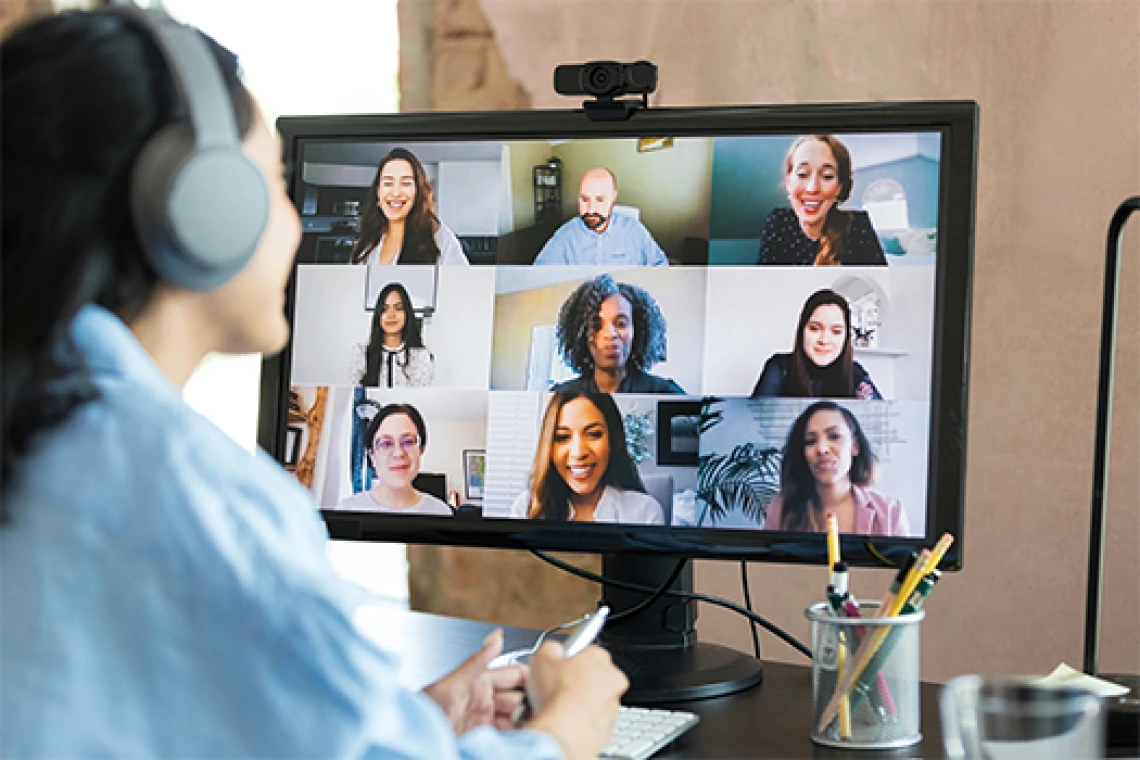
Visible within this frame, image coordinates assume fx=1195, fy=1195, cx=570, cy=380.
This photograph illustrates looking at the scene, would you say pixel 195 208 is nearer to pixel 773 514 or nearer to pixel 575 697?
pixel 575 697

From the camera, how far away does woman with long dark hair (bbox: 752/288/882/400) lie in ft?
3.08

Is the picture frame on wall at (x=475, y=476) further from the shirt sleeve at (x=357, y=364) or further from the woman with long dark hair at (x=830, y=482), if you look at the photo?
the woman with long dark hair at (x=830, y=482)

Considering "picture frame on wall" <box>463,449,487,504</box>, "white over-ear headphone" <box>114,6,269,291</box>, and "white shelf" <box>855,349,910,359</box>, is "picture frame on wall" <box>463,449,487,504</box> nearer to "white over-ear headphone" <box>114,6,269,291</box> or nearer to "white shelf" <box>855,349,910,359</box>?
"white shelf" <box>855,349,910,359</box>

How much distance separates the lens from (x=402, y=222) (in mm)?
1042

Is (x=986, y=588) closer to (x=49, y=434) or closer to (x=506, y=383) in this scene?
(x=506, y=383)

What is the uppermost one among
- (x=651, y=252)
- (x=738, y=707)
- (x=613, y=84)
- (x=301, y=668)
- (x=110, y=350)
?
(x=613, y=84)

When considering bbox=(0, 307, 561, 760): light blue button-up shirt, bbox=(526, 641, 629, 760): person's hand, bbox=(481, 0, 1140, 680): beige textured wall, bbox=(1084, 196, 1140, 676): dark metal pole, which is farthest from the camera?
bbox=(481, 0, 1140, 680): beige textured wall

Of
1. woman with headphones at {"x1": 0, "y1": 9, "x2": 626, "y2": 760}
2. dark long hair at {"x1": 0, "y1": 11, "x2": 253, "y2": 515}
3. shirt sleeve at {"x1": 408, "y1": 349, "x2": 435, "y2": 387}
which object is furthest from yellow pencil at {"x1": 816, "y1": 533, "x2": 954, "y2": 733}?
dark long hair at {"x1": 0, "y1": 11, "x2": 253, "y2": 515}

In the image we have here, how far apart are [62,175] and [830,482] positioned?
0.62 m

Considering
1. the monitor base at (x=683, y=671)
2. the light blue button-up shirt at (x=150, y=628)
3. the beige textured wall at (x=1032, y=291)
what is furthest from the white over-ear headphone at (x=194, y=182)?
the beige textured wall at (x=1032, y=291)

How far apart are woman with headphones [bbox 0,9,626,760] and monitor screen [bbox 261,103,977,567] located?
412 mm

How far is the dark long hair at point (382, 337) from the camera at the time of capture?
3.38 feet

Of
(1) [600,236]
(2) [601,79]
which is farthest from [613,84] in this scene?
(1) [600,236]

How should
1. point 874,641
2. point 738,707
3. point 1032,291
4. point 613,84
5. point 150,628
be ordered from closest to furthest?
1. point 150,628
2. point 874,641
3. point 738,707
4. point 613,84
5. point 1032,291
